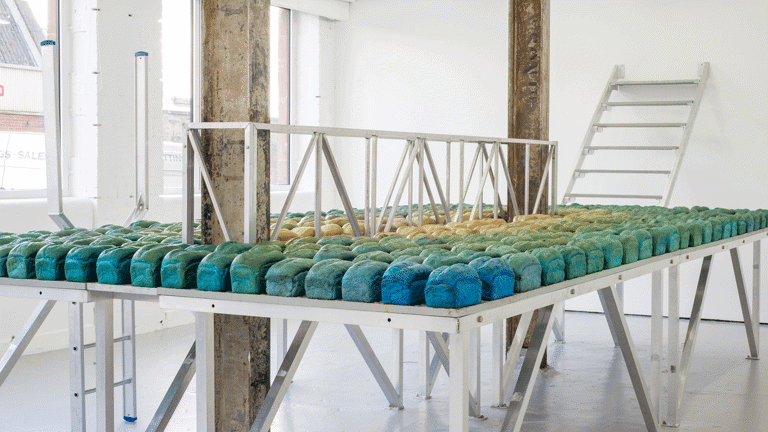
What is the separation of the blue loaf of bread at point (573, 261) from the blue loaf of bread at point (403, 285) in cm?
88

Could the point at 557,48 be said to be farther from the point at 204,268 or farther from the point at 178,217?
the point at 204,268

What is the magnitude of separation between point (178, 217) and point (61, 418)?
3.35 m

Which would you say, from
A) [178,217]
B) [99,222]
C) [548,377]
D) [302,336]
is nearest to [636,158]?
[548,377]

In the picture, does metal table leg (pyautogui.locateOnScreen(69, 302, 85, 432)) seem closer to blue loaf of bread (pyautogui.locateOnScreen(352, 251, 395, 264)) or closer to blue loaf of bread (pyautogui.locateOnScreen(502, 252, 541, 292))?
A: blue loaf of bread (pyautogui.locateOnScreen(352, 251, 395, 264))

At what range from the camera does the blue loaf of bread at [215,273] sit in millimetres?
2830

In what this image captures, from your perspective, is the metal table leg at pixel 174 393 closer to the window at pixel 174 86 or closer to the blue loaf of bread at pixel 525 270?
the blue loaf of bread at pixel 525 270

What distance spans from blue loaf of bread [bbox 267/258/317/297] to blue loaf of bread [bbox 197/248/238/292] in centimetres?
21

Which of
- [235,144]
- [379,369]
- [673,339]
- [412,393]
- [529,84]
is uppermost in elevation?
[529,84]

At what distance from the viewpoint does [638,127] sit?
8477 millimetres

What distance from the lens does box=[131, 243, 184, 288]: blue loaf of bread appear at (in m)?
2.97

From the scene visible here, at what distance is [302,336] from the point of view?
329cm

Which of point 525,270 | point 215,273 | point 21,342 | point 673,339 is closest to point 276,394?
point 215,273

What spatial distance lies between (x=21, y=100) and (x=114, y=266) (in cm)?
456

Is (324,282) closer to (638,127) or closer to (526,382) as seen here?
(526,382)
